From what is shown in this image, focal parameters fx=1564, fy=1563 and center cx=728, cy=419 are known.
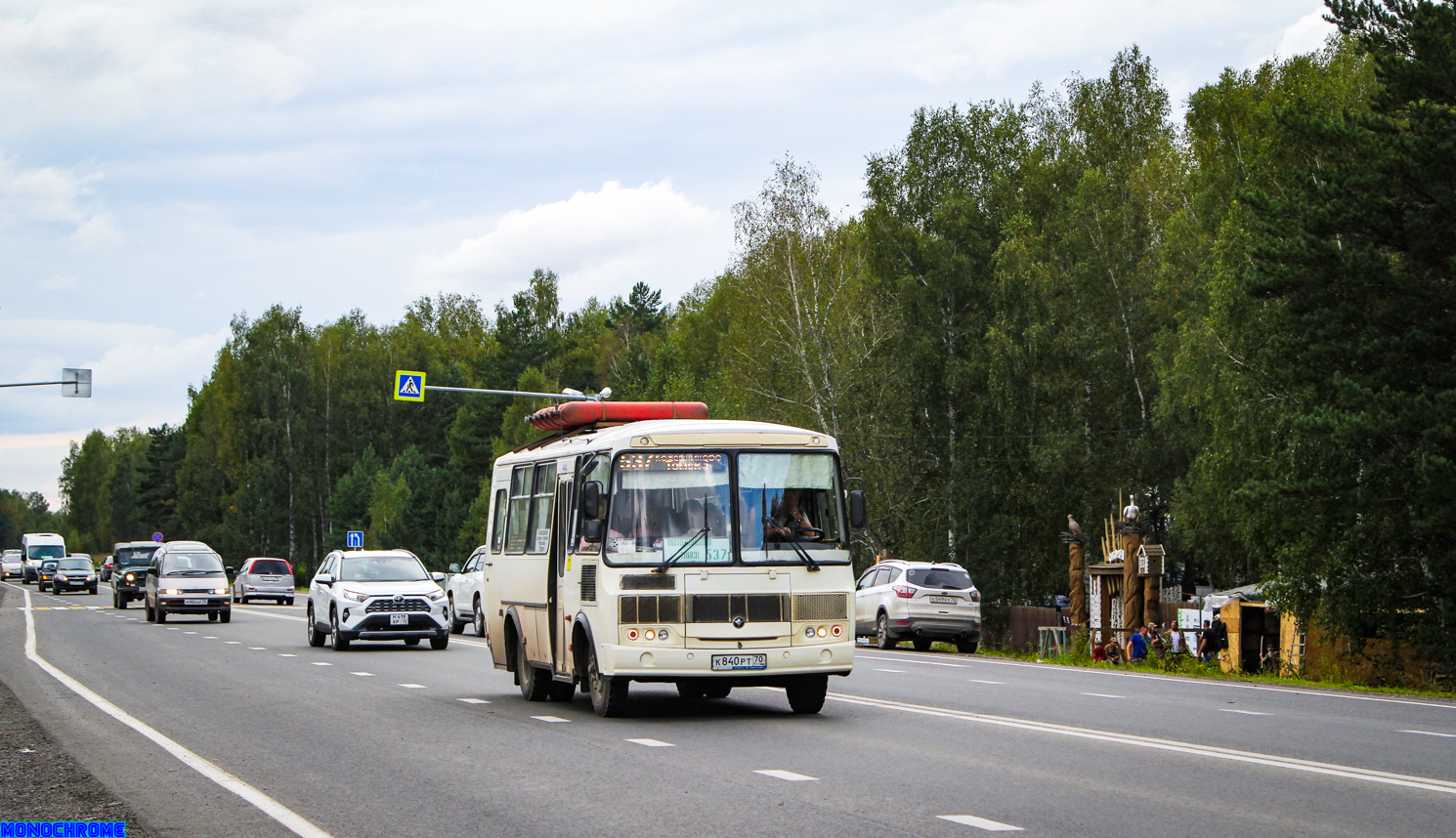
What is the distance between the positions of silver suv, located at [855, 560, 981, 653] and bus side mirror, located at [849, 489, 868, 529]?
17.0 m

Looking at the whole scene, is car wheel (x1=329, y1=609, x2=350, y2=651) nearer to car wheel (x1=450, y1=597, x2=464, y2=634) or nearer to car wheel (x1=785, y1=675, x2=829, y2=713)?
car wheel (x1=450, y1=597, x2=464, y2=634)

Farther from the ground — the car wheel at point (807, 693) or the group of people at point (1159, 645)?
the car wheel at point (807, 693)

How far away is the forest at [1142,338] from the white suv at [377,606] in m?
13.9

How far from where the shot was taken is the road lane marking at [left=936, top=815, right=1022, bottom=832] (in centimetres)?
805

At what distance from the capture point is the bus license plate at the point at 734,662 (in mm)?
13852

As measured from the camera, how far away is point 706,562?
14.0 metres

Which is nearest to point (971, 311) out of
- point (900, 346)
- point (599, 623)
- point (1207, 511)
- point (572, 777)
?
point (900, 346)

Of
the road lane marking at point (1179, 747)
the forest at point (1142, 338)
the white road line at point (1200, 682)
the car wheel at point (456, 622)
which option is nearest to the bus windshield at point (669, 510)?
the road lane marking at point (1179, 747)

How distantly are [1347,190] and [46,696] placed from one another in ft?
68.3

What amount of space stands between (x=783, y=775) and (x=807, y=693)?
4.56 metres

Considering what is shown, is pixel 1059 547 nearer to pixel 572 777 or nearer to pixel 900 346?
pixel 900 346

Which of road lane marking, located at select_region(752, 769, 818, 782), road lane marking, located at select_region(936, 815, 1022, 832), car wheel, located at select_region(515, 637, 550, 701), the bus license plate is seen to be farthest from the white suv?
road lane marking, located at select_region(936, 815, 1022, 832)

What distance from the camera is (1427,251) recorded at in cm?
2503

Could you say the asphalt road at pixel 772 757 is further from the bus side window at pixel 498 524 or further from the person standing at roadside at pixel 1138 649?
the person standing at roadside at pixel 1138 649
